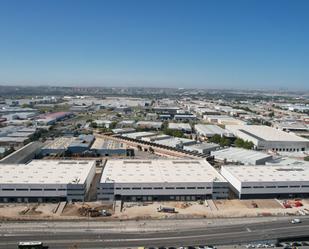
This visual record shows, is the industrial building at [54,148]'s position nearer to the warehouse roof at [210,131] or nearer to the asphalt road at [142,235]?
the asphalt road at [142,235]

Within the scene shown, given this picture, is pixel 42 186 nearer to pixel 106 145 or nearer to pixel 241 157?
pixel 106 145

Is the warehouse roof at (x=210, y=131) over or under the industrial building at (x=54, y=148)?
under

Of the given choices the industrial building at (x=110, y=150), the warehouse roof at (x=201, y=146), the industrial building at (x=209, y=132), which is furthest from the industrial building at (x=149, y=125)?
the industrial building at (x=110, y=150)

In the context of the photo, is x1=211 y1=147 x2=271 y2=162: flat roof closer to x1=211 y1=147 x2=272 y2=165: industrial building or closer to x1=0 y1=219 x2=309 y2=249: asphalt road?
x1=211 y1=147 x2=272 y2=165: industrial building

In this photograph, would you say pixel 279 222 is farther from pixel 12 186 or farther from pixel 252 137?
pixel 252 137

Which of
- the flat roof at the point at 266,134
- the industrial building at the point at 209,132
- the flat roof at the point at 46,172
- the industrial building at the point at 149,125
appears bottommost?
the industrial building at the point at 149,125

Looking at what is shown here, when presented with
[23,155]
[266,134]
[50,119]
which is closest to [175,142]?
[266,134]

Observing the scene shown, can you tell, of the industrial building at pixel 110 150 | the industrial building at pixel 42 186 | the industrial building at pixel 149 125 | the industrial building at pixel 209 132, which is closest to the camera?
the industrial building at pixel 42 186
